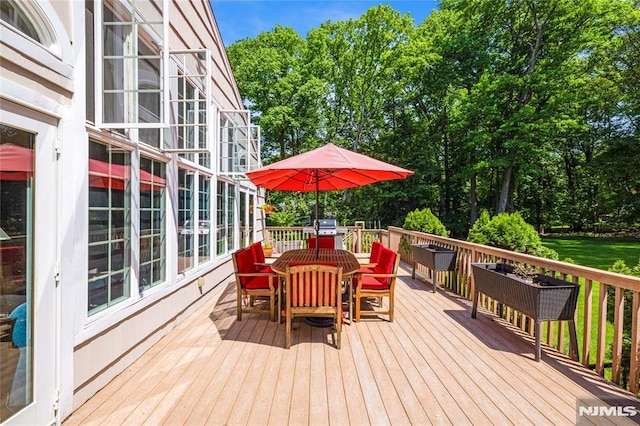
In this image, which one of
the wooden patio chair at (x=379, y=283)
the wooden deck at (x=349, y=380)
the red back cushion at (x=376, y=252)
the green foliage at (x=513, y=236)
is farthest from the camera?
the green foliage at (x=513, y=236)

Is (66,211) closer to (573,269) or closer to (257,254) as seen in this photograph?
(257,254)

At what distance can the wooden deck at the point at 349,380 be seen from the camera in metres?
2.25

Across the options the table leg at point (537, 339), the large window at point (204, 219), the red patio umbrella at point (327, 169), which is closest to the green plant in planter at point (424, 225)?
the red patio umbrella at point (327, 169)

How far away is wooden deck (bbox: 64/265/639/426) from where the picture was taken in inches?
88.6

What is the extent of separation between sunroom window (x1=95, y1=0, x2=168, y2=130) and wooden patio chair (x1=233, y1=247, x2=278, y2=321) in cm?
171

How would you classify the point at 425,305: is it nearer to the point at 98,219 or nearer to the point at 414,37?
the point at 98,219

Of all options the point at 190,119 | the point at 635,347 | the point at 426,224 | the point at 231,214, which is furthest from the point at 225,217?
the point at 635,347

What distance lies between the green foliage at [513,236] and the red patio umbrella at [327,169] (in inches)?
90.0

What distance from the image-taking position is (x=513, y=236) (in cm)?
526

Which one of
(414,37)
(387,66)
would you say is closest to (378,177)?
(387,66)

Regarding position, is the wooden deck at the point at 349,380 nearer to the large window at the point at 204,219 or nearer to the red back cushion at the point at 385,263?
the red back cushion at the point at 385,263

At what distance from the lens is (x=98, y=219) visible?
2.68 m

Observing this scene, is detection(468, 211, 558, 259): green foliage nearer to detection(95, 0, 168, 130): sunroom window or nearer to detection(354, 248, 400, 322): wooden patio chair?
detection(354, 248, 400, 322): wooden patio chair

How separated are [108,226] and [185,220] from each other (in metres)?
1.67
